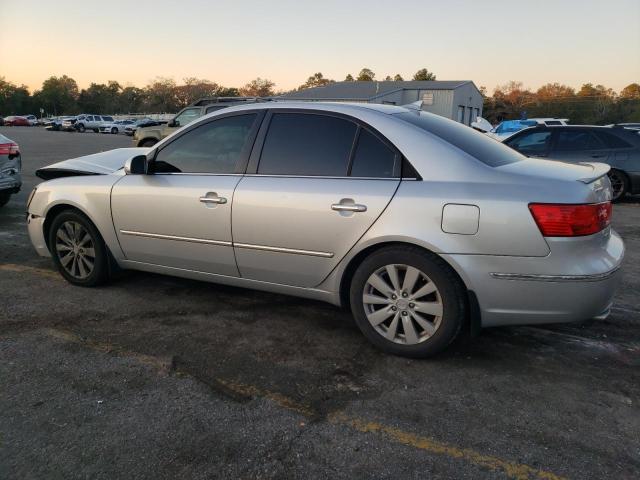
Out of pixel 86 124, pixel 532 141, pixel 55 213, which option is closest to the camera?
pixel 55 213

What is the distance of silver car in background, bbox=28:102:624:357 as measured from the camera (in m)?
2.90

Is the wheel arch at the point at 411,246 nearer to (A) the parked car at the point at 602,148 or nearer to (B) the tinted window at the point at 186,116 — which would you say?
(A) the parked car at the point at 602,148

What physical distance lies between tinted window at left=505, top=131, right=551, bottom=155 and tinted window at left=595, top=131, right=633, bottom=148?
0.92 metres

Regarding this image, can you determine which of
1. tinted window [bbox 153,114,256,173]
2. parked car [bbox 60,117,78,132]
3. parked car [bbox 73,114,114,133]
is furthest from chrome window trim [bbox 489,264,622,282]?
parked car [bbox 60,117,78,132]

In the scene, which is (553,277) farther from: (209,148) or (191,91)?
(191,91)

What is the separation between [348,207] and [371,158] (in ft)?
1.24

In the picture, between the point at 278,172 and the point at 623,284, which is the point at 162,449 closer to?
the point at 278,172

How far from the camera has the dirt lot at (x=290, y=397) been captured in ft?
7.59

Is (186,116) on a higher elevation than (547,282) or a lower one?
higher

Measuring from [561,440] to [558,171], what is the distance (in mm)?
1643

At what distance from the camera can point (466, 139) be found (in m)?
3.51

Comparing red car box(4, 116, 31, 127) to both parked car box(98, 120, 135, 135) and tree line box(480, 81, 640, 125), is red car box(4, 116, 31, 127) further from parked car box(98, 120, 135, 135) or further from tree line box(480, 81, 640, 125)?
tree line box(480, 81, 640, 125)

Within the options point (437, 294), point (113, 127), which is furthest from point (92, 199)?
point (113, 127)

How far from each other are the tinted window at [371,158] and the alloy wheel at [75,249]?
2.57 metres
